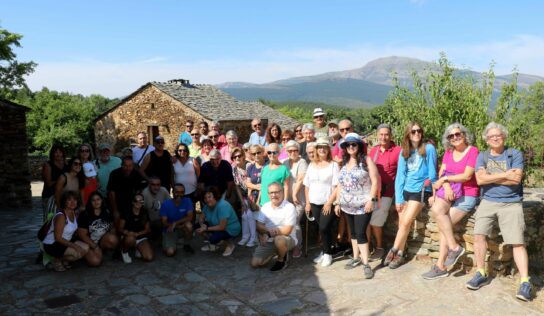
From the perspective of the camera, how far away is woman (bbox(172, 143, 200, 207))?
6.73m

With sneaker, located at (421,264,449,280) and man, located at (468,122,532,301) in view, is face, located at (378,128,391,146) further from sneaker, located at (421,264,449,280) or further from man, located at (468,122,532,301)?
sneaker, located at (421,264,449,280)

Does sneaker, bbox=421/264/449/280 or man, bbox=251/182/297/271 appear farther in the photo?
man, bbox=251/182/297/271

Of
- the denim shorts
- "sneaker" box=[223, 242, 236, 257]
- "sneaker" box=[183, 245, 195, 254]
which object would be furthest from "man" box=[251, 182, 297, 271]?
the denim shorts

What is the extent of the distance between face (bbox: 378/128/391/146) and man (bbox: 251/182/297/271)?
1505mm

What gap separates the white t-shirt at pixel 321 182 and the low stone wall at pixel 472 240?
40.6 inches

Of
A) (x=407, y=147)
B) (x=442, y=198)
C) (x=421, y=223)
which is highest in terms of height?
(x=407, y=147)

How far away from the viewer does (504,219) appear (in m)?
4.52

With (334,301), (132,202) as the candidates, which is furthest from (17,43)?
(334,301)

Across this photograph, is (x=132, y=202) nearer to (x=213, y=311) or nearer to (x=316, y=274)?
(x=213, y=311)

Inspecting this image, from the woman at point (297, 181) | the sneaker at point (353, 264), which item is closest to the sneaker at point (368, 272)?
the sneaker at point (353, 264)

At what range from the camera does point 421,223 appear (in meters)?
5.67

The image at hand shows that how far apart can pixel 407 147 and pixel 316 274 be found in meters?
2.03

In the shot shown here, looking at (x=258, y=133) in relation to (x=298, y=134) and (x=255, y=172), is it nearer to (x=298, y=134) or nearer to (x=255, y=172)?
(x=298, y=134)

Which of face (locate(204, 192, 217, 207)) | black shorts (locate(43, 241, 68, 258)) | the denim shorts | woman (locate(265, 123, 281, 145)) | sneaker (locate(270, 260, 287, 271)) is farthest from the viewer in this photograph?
woman (locate(265, 123, 281, 145))
